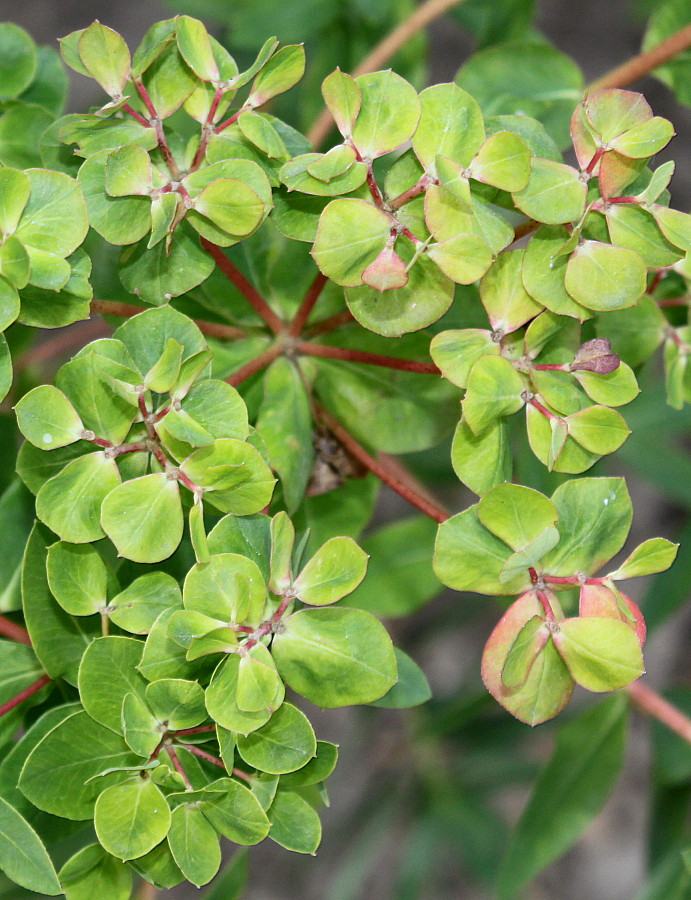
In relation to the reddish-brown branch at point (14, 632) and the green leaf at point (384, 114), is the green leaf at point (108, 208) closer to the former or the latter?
the green leaf at point (384, 114)

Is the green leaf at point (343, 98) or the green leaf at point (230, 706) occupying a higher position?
the green leaf at point (343, 98)

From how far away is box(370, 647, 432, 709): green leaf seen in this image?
0.94 metres

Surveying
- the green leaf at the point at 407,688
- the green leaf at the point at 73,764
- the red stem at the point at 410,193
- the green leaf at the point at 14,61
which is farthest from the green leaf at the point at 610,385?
the green leaf at the point at 14,61

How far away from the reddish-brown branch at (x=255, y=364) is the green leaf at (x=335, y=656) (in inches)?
11.6

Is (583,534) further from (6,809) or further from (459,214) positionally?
(6,809)

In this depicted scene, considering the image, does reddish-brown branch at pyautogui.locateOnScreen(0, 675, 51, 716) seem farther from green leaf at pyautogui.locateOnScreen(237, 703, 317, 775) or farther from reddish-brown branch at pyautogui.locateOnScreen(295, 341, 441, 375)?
reddish-brown branch at pyautogui.locateOnScreen(295, 341, 441, 375)

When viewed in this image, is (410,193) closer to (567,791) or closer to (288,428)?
(288,428)

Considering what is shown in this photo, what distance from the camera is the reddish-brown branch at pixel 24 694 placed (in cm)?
95

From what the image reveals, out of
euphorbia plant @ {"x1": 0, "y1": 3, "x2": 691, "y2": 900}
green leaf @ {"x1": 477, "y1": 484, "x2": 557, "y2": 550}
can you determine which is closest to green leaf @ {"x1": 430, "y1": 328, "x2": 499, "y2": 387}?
euphorbia plant @ {"x1": 0, "y1": 3, "x2": 691, "y2": 900}

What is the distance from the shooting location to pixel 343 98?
31.6 inches

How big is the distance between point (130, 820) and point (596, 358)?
1.91 ft

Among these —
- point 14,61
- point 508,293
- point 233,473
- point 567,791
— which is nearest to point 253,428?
point 233,473

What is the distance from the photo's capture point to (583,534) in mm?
841

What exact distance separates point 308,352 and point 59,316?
0.32 m
